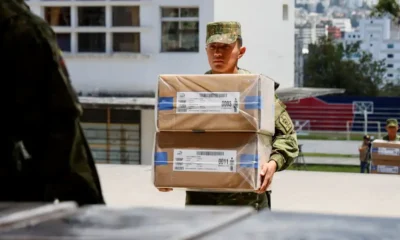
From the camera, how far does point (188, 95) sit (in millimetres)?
3256

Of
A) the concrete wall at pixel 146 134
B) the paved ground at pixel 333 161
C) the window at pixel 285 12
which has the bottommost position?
the paved ground at pixel 333 161

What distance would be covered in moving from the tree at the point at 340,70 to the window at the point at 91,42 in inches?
1267

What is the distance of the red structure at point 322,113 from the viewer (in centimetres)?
3762

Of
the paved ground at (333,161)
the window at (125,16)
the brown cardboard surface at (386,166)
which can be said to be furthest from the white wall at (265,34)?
the brown cardboard surface at (386,166)

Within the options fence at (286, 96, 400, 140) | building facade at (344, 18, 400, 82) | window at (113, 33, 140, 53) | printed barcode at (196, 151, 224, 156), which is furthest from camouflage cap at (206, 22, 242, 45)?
building facade at (344, 18, 400, 82)

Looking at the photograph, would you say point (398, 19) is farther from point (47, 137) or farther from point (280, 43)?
point (47, 137)

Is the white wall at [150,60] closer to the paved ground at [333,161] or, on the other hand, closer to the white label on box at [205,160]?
the paved ground at [333,161]

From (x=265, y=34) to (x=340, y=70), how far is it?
32187 mm

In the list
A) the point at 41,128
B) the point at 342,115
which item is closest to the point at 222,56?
the point at 41,128

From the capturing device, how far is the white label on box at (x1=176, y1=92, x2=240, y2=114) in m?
3.20

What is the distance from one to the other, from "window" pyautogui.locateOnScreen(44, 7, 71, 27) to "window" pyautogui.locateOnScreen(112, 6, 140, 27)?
0.94 m

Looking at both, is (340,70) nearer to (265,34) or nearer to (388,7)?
(388,7)

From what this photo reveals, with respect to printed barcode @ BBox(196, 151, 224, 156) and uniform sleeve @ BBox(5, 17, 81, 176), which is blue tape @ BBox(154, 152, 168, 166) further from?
uniform sleeve @ BBox(5, 17, 81, 176)

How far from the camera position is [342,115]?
37.8m
